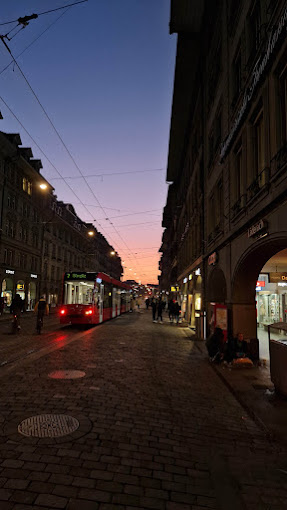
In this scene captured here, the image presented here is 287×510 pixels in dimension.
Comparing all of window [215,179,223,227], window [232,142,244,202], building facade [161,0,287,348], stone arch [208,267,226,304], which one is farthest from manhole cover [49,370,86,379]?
stone arch [208,267,226,304]

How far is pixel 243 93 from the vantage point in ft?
35.7

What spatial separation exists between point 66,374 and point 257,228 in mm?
6355

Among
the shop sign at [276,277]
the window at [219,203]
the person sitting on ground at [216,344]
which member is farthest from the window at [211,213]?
the person sitting on ground at [216,344]

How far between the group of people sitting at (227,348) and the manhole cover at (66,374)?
4.49 metres

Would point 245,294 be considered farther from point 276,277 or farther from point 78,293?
point 78,293

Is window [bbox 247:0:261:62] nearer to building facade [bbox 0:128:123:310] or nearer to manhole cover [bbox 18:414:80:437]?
manhole cover [bbox 18:414:80:437]

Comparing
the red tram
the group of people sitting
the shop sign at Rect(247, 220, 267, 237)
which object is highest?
the shop sign at Rect(247, 220, 267, 237)

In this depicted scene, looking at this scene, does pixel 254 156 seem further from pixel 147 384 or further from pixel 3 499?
pixel 3 499

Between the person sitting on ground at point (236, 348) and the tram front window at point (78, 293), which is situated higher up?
the tram front window at point (78, 293)

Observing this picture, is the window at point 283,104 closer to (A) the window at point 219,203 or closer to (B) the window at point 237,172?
(B) the window at point 237,172

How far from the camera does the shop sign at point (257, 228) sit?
28.0ft

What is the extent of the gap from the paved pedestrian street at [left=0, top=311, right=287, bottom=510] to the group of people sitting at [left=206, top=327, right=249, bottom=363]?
6.10 feet

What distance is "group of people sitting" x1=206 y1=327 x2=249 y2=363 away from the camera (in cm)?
1016

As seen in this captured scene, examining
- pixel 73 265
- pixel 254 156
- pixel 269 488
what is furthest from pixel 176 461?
pixel 73 265
